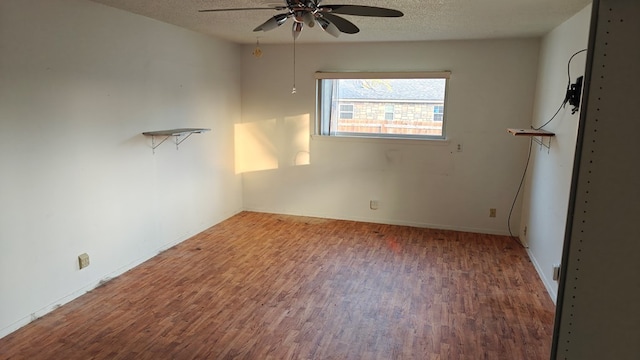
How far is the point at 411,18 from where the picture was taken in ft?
11.7

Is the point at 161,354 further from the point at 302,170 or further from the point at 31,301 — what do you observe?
the point at 302,170

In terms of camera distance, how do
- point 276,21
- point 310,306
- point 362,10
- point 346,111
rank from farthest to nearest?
point 346,111, point 310,306, point 276,21, point 362,10

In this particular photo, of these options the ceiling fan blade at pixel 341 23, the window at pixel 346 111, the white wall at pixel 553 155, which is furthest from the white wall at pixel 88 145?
the white wall at pixel 553 155

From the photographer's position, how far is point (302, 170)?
5.65 meters

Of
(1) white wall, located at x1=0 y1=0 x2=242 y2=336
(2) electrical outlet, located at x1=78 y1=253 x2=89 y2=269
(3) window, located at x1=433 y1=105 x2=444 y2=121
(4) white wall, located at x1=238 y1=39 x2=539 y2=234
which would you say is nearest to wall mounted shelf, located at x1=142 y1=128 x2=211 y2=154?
(1) white wall, located at x1=0 y1=0 x2=242 y2=336

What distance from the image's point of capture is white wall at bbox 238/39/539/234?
4793 millimetres

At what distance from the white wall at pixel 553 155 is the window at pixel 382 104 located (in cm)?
110

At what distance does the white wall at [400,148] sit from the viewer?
4.79 m

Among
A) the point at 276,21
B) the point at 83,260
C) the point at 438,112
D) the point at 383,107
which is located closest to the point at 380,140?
the point at 383,107

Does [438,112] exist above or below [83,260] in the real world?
above

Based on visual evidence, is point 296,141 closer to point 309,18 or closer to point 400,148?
point 400,148

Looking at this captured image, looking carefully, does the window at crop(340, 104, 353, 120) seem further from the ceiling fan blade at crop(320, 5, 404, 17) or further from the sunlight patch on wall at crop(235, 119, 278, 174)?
the ceiling fan blade at crop(320, 5, 404, 17)

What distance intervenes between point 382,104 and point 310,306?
289 cm

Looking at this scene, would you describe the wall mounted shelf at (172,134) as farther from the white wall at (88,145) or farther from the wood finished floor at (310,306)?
the wood finished floor at (310,306)
